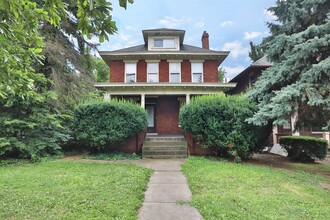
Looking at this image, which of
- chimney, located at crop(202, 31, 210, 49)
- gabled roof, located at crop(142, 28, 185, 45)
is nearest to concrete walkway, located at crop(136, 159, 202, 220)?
gabled roof, located at crop(142, 28, 185, 45)

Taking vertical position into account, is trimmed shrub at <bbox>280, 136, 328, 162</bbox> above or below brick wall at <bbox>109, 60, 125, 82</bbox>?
below

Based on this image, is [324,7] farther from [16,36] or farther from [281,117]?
[16,36]

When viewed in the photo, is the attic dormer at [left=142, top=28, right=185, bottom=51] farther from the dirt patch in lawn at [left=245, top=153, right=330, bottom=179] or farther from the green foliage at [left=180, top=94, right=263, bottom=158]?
the dirt patch in lawn at [left=245, top=153, right=330, bottom=179]

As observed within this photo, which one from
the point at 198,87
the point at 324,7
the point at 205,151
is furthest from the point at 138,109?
the point at 324,7

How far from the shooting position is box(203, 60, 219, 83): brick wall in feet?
51.5

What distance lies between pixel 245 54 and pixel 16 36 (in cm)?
3032

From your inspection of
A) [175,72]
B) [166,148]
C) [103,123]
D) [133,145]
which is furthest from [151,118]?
[103,123]

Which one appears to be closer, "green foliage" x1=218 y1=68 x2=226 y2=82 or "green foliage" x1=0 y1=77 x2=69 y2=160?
"green foliage" x1=0 y1=77 x2=69 y2=160

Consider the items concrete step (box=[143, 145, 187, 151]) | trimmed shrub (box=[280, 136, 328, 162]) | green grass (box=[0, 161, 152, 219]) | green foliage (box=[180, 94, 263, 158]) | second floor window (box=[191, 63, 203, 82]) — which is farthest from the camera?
second floor window (box=[191, 63, 203, 82])

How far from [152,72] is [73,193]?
12006 millimetres

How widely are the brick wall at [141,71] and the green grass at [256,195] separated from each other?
9799 mm

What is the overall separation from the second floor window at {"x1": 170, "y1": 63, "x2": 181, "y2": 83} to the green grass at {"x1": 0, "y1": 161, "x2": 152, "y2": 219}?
976 cm

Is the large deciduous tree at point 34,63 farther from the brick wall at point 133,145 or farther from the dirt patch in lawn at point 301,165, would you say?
the dirt patch in lawn at point 301,165

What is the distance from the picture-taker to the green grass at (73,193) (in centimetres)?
370
